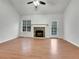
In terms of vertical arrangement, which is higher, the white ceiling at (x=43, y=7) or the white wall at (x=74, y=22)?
the white ceiling at (x=43, y=7)

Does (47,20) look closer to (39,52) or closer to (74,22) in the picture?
(74,22)

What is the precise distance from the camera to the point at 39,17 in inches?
333

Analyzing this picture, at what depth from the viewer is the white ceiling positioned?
255 inches

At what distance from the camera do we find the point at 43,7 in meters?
7.25

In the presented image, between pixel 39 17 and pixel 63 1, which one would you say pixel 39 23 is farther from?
pixel 63 1

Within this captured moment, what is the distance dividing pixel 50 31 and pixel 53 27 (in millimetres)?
456

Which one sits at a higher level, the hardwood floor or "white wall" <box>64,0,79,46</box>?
"white wall" <box>64,0,79,46</box>

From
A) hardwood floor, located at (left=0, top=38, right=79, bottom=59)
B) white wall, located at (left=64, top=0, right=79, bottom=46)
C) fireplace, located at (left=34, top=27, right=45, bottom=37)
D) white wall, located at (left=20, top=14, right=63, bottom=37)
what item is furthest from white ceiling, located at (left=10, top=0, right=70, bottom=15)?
hardwood floor, located at (left=0, top=38, right=79, bottom=59)

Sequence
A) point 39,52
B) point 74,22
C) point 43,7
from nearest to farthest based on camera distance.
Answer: point 39,52, point 74,22, point 43,7

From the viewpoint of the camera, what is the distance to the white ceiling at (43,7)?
6.47 metres

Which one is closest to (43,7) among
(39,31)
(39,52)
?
(39,31)

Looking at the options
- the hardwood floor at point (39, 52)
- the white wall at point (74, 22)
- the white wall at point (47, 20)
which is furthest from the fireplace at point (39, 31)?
the hardwood floor at point (39, 52)

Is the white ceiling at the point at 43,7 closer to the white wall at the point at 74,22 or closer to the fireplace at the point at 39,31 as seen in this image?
the white wall at the point at 74,22

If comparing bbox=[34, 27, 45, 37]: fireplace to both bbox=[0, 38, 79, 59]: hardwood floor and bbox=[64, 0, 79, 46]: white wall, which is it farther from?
bbox=[0, 38, 79, 59]: hardwood floor
